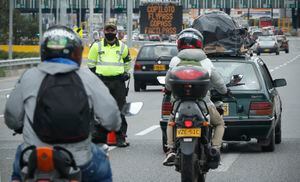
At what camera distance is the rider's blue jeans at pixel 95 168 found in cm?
634

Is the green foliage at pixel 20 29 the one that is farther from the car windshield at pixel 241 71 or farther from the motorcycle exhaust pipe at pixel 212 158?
the motorcycle exhaust pipe at pixel 212 158

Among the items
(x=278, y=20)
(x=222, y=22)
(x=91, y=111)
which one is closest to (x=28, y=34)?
(x=222, y=22)

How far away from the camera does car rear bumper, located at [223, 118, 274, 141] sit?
548 inches

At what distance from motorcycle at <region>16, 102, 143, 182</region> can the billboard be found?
5661 cm

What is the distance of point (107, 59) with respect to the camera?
1527cm

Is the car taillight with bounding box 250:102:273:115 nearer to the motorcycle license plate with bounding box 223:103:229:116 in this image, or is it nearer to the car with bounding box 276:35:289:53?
the motorcycle license plate with bounding box 223:103:229:116

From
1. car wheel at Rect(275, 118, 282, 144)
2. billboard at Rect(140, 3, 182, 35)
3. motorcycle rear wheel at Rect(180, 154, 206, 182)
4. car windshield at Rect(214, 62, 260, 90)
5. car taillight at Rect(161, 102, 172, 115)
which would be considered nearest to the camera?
motorcycle rear wheel at Rect(180, 154, 206, 182)

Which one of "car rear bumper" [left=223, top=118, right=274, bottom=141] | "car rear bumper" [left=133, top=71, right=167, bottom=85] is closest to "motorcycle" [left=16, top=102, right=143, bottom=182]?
"car rear bumper" [left=223, top=118, right=274, bottom=141]

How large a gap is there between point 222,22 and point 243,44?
0.77 meters

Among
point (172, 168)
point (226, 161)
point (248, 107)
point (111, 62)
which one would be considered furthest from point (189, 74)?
point (111, 62)

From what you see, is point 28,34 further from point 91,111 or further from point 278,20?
point 278,20

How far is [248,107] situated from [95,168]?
7897 millimetres

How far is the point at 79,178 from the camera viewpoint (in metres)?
6.19

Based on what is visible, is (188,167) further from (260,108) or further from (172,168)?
(260,108)
